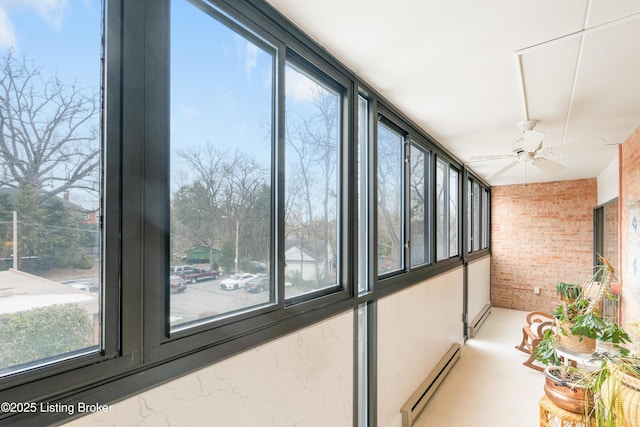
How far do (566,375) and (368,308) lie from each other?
4.59ft

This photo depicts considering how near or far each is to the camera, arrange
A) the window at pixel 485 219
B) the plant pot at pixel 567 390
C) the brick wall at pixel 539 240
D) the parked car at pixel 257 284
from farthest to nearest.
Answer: the window at pixel 485 219, the brick wall at pixel 539 240, the plant pot at pixel 567 390, the parked car at pixel 257 284

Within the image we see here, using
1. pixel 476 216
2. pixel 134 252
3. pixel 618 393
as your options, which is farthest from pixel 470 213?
pixel 134 252

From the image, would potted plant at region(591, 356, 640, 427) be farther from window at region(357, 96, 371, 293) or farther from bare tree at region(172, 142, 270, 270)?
bare tree at region(172, 142, 270, 270)

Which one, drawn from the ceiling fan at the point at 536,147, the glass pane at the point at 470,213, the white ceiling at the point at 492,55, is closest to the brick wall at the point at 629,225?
the white ceiling at the point at 492,55

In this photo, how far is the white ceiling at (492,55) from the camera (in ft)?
4.83

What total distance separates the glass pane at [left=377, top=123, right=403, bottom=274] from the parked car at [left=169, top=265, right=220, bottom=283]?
61.1 inches

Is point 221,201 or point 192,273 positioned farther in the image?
point 221,201

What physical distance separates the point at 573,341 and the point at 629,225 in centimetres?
193

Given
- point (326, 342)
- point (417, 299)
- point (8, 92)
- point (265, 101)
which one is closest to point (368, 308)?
point (326, 342)

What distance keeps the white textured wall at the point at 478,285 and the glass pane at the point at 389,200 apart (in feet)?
9.33

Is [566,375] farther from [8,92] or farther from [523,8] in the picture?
[8,92]

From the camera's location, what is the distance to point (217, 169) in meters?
1.29

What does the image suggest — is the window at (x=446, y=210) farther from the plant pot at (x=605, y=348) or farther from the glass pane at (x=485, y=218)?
the glass pane at (x=485, y=218)

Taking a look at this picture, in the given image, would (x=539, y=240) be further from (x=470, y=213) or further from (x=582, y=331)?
(x=582, y=331)
